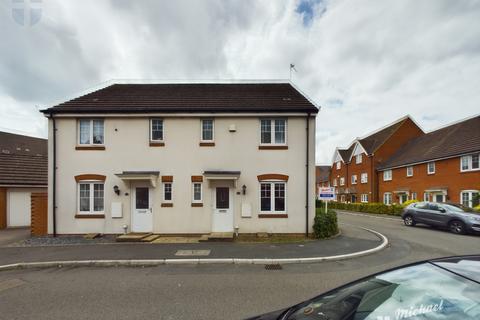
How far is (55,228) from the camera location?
11.4 meters

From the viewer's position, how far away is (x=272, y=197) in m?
11.4

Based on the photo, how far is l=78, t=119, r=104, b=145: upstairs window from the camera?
11.8 meters

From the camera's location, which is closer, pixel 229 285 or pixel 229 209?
pixel 229 285

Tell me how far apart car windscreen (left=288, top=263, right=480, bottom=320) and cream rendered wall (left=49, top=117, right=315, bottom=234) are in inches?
356

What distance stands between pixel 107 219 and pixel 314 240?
9.18 m

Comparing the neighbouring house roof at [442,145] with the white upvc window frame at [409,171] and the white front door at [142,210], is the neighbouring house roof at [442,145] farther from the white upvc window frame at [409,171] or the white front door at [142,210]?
the white front door at [142,210]

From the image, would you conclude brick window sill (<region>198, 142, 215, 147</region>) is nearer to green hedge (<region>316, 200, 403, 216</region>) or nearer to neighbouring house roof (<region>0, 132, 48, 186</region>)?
neighbouring house roof (<region>0, 132, 48, 186</region>)

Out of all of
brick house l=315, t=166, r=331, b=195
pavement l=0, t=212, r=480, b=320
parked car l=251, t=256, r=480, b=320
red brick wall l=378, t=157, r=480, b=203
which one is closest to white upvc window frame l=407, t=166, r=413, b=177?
red brick wall l=378, t=157, r=480, b=203

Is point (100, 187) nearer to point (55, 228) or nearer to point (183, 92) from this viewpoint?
point (55, 228)

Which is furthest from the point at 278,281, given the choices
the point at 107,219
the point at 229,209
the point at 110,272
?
the point at 107,219

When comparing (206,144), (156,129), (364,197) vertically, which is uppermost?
(156,129)

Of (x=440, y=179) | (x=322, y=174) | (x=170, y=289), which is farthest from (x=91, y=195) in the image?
(x=322, y=174)

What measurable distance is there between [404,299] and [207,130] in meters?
10.5

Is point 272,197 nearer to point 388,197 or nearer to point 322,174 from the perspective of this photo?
point 388,197
